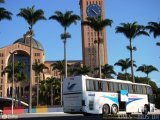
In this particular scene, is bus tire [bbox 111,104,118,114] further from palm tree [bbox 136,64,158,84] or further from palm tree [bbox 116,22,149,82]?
palm tree [bbox 136,64,158,84]

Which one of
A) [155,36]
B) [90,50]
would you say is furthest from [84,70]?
[90,50]

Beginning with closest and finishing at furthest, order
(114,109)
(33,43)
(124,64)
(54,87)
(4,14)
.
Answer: (114,109)
(4,14)
(124,64)
(54,87)
(33,43)

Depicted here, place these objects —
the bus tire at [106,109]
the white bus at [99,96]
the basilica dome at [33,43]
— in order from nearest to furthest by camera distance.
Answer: the white bus at [99,96], the bus tire at [106,109], the basilica dome at [33,43]

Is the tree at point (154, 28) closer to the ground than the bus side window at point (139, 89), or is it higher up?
higher up

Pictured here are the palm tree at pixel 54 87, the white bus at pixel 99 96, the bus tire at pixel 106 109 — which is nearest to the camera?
the white bus at pixel 99 96

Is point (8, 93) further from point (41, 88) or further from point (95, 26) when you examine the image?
point (95, 26)

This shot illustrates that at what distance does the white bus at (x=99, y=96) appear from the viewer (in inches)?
1184

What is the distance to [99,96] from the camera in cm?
3138

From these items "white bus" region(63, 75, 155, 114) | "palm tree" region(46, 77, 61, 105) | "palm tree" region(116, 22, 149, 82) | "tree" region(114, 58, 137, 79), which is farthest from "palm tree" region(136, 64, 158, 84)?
"white bus" region(63, 75, 155, 114)

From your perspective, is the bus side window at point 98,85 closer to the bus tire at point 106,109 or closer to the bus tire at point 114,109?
the bus tire at point 106,109

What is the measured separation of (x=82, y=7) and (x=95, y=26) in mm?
121481

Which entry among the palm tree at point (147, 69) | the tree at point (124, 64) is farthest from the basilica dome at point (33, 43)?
the tree at point (124, 64)

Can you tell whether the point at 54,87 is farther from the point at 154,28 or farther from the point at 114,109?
the point at 114,109

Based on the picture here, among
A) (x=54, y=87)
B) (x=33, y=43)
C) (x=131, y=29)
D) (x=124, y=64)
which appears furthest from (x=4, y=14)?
(x=33, y=43)
